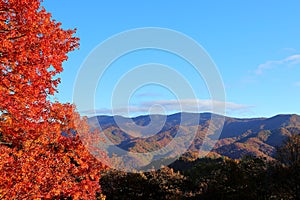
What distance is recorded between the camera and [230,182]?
45875mm

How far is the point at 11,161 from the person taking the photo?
1466cm

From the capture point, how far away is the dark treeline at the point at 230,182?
40938 millimetres

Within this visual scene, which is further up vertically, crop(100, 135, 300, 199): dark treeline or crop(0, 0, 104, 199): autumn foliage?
crop(0, 0, 104, 199): autumn foliage

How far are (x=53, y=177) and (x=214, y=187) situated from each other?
33.5 m

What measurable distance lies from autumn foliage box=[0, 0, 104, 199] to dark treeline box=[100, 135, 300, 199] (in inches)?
1178

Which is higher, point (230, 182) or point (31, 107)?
point (31, 107)

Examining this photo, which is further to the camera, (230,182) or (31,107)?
(230,182)

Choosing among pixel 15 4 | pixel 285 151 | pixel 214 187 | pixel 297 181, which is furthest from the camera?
pixel 214 187

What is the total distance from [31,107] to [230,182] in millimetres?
35836

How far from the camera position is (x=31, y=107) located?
15.9m

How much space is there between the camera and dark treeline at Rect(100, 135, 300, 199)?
134 feet

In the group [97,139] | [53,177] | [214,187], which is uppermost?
[97,139]

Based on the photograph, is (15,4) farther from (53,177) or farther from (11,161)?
(53,177)

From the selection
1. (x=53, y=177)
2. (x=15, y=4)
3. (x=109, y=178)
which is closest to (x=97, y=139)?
(x=53, y=177)
